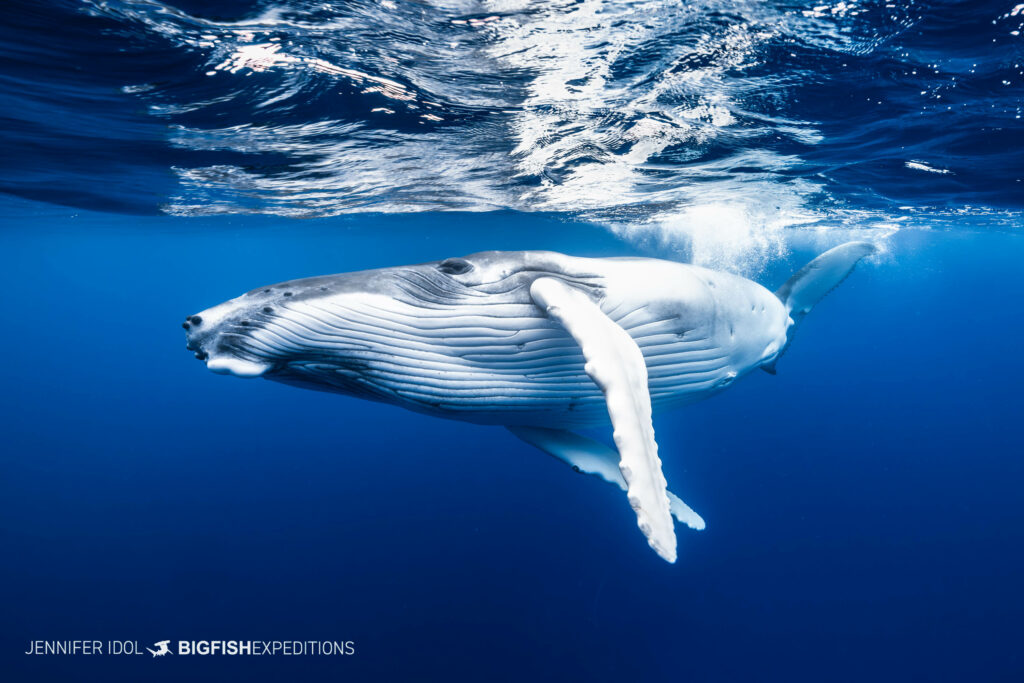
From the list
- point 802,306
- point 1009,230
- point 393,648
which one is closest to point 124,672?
point 393,648

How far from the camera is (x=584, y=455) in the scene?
4754 millimetres

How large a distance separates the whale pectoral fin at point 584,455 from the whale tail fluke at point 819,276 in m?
2.92

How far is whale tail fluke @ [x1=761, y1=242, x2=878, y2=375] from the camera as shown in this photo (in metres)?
7.02

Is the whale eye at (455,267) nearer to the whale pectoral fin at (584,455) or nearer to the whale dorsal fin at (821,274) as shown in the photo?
the whale pectoral fin at (584,455)

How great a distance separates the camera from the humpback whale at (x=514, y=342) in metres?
2.86

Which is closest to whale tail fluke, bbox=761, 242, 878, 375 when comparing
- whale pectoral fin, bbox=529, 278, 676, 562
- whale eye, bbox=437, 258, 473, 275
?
whale pectoral fin, bbox=529, 278, 676, 562

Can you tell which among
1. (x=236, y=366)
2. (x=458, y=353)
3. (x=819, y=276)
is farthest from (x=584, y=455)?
(x=819, y=276)

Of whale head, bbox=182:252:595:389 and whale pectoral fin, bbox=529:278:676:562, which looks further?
whale head, bbox=182:252:595:389

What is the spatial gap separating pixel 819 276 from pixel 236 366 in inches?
286

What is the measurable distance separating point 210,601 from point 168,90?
9729 mm

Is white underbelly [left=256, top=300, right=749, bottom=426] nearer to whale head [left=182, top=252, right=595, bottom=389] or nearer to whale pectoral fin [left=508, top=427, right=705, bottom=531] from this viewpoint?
whale head [left=182, top=252, right=595, bottom=389]

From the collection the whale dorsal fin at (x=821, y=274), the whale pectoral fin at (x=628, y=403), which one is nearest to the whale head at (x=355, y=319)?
the whale pectoral fin at (x=628, y=403)

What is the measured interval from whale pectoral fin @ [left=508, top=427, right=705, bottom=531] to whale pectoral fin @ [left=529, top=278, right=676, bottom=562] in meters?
1.92

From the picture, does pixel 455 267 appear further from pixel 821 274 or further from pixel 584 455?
pixel 821 274
